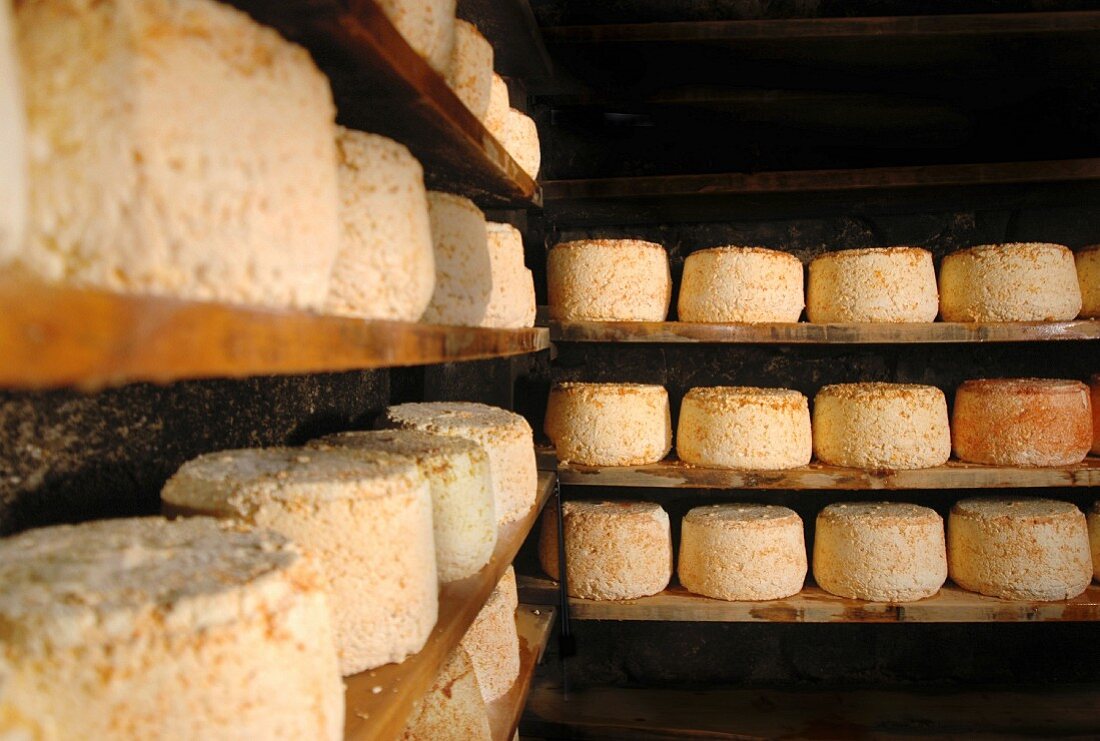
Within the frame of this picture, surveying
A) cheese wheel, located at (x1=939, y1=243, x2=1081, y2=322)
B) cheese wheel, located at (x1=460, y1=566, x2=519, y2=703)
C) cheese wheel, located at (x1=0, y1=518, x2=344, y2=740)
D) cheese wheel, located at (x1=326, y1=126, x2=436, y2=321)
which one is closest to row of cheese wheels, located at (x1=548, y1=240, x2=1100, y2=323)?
cheese wheel, located at (x1=939, y1=243, x2=1081, y2=322)

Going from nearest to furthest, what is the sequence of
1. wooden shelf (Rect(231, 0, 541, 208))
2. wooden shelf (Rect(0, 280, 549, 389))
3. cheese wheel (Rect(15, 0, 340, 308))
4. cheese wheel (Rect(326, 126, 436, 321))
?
wooden shelf (Rect(0, 280, 549, 389)), cheese wheel (Rect(15, 0, 340, 308)), wooden shelf (Rect(231, 0, 541, 208)), cheese wheel (Rect(326, 126, 436, 321))

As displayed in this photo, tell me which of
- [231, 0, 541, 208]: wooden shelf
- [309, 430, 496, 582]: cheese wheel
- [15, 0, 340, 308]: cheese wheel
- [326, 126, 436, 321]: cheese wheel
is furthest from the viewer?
[309, 430, 496, 582]: cheese wheel

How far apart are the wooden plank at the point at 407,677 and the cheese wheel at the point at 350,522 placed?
2 centimetres

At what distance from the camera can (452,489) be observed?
1238 mm

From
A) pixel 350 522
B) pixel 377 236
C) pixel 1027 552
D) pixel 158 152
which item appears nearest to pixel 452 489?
pixel 350 522

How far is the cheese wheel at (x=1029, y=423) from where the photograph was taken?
235 centimetres

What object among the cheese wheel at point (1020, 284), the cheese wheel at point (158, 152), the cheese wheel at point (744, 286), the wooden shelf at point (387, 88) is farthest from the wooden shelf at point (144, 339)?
the cheese wheel at point (1020, 284)

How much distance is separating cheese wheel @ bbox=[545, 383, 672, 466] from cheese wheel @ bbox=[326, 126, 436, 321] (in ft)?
4.63

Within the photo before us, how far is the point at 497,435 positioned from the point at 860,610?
1.34 meters

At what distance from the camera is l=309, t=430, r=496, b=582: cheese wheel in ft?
4.02

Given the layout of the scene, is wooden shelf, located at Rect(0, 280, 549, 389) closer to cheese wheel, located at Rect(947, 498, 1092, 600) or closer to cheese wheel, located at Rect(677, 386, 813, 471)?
cheese wheel, located at Rect(677, 386, 813, 471)

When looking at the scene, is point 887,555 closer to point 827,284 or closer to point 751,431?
point 751,431

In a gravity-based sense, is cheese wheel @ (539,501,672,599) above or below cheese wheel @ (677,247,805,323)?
below

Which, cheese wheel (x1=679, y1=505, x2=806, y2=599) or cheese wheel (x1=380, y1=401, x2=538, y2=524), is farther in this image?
cheese wheel (x1=679, y1=505, x2=806, y2=599)
